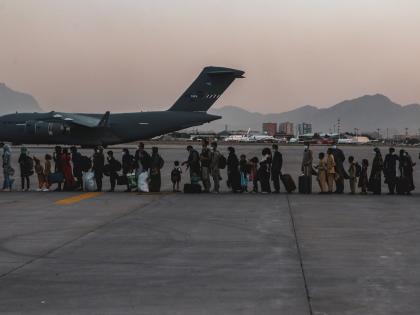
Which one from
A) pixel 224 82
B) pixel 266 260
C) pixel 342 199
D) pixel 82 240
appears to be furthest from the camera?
pixel 224 82

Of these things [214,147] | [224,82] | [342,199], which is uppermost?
[224,82]

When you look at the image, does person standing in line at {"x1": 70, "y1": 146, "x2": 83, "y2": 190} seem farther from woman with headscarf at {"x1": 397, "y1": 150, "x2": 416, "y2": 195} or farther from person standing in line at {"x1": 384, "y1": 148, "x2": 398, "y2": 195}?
woman with headscarf at {"x1": 397, "y1": 150, "x2": 416, "y2": 195}

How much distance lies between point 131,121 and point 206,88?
682cm

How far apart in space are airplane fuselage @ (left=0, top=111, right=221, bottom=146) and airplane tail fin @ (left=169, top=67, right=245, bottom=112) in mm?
755

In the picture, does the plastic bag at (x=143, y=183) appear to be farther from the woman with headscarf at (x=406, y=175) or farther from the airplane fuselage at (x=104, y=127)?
the airplane fuselage at (x=104, y=127)

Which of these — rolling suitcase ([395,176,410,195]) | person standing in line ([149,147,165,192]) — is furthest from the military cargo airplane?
rolling suitcase ([395,176,410,195])

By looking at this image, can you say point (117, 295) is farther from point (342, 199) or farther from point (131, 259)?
point (342, 199)

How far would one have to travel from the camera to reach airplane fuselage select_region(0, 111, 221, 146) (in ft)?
188

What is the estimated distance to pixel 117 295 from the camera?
8227mm

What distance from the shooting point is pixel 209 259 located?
10.7 metres

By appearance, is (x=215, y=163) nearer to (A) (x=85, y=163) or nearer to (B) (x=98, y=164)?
(B) (x=98, y=164)

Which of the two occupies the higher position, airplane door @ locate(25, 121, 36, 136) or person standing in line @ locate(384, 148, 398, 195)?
airplane door @ locate(25, 121, 36, 136)

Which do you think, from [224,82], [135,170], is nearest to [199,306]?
[135,170]

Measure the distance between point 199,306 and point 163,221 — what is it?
7.88 meters
